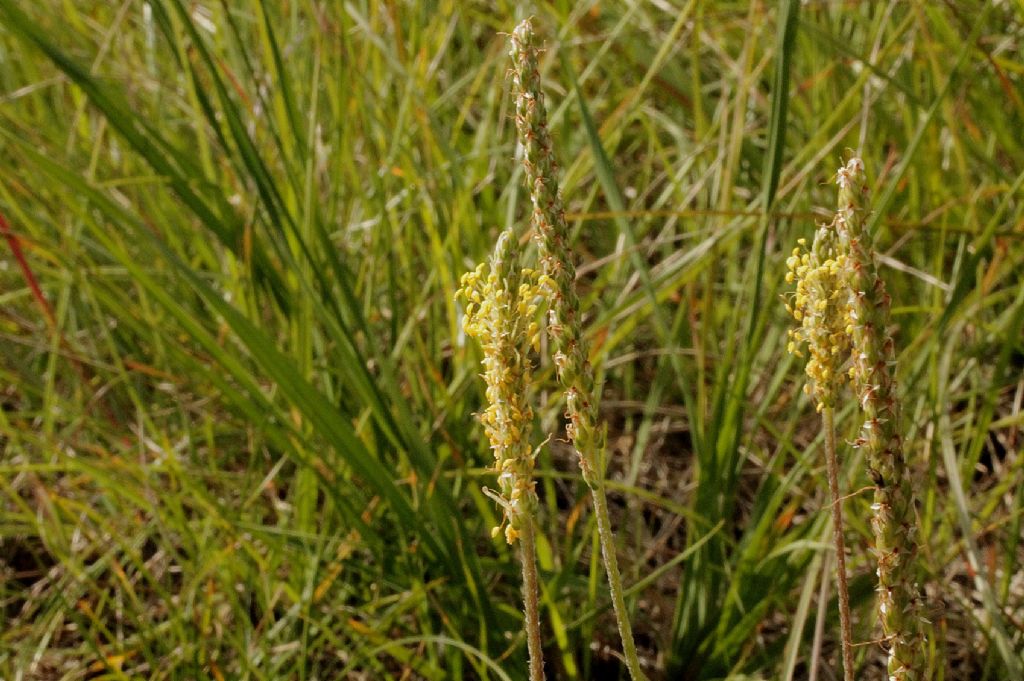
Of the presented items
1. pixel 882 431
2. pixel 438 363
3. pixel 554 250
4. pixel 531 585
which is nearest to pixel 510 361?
pixel 554 250

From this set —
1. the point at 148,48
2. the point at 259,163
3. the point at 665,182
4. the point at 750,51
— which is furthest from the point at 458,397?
the point at 148,48

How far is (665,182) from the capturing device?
3838mm

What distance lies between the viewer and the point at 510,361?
1.22 m

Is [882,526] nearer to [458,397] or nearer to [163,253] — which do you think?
[163,253]

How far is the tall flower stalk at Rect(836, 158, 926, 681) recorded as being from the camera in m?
1.16

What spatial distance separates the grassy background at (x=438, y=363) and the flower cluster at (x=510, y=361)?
0.66 m

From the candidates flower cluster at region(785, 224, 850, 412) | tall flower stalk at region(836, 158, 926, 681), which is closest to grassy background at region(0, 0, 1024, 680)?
flower cluster at region(785, 224, 850, 412)

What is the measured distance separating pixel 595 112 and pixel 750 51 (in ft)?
3.63

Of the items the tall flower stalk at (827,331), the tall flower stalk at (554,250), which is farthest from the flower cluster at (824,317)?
the tall flower stalk at (554,250)

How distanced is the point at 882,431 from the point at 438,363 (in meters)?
1.79

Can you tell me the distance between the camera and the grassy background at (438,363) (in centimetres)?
230

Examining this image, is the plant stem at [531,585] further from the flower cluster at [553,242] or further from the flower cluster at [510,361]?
the flower cluster at [553,242]

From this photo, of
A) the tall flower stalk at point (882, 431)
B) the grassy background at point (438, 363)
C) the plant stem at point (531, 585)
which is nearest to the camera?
the tall flower stalk at point (882, 431)

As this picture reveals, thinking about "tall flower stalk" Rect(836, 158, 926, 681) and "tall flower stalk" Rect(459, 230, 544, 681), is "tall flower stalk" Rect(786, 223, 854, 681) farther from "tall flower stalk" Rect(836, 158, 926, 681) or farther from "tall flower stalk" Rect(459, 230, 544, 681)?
"tall flower stalk" Rect(459, 230, 544, 681)
